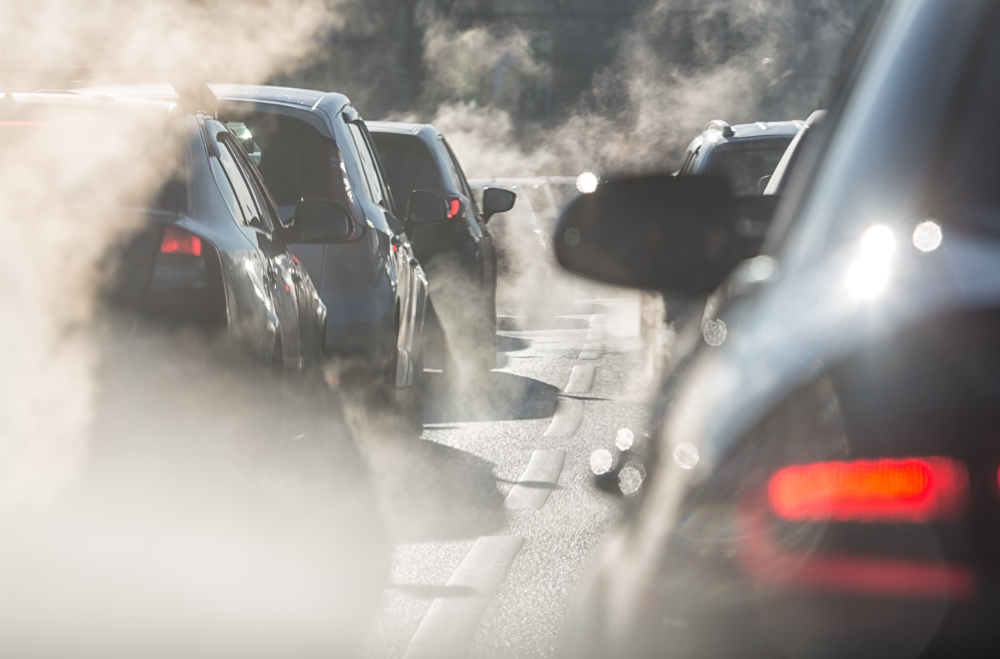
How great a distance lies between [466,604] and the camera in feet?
16.8

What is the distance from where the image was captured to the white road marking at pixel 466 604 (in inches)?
181

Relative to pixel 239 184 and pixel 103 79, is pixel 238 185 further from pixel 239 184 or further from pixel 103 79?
pixel 103 79

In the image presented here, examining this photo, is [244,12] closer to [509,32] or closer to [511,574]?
[509,32]

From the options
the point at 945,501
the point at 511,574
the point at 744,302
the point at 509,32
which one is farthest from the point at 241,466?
the point at 509,32

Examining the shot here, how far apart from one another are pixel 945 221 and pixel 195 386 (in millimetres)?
3378

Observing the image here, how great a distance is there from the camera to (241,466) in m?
→ 4.91

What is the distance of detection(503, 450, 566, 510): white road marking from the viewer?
22.8ft

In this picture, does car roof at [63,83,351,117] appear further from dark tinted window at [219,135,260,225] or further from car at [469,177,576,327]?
car at [469,177,576,327]

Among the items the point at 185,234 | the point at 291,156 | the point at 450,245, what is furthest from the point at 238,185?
the point at 450,245

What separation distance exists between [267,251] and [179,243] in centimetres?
90

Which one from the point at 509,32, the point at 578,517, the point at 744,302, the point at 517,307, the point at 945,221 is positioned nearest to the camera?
the point at 945,221

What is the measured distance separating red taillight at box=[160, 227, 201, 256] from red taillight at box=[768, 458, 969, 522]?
3474 millimetres

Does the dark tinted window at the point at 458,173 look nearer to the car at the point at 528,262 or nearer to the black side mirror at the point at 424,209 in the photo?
the black side mirror at the point at 424,209

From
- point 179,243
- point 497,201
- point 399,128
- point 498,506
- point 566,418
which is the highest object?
point 399,128
